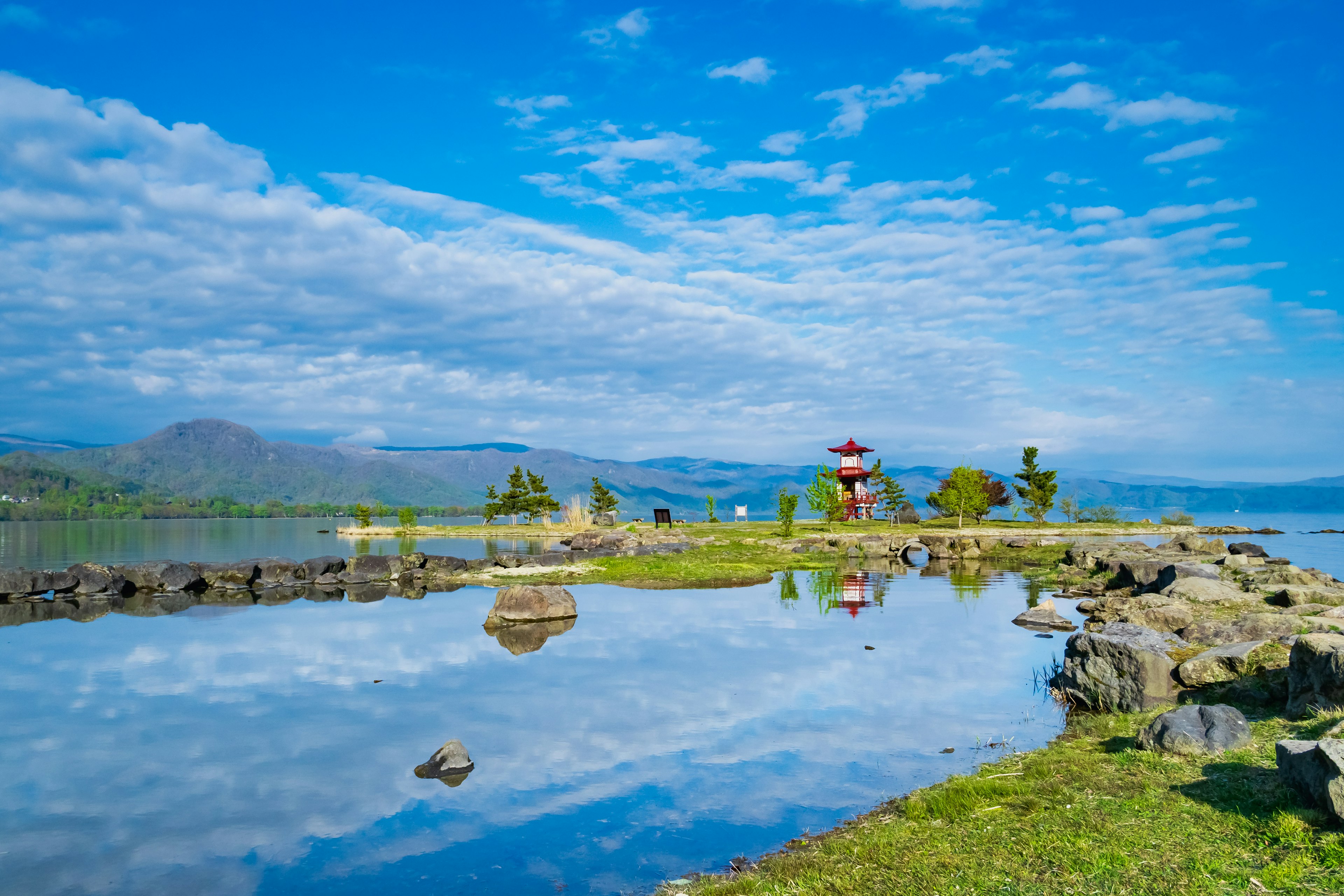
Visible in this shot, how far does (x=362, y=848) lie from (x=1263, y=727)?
Result: 10.1 meters

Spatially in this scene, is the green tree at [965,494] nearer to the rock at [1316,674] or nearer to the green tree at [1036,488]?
the green tree at [1036,488]

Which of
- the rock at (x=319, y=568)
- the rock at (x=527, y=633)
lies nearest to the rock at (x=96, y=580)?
the rock at (x=319, y=568)

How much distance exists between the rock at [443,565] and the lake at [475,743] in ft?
48.4

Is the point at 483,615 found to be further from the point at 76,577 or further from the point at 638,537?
the point at 638,537

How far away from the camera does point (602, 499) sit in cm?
7606

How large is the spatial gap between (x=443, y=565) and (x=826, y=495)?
34.2m

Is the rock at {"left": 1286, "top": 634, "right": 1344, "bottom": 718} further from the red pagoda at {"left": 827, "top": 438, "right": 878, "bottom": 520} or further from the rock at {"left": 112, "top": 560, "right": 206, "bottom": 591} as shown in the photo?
the red pagoda at {"left": 827, "top": 438, "right": 878, "bottom": 520}

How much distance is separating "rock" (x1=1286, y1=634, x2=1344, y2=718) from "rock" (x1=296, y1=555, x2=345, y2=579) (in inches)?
1317

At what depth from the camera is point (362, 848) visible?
25.2 ft

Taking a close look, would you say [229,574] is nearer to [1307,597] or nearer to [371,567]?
[371,567]

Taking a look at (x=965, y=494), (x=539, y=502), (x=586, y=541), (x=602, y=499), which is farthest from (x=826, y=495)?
(x=539, y=502)

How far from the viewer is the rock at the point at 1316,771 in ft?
18.9

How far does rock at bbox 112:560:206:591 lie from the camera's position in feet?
101

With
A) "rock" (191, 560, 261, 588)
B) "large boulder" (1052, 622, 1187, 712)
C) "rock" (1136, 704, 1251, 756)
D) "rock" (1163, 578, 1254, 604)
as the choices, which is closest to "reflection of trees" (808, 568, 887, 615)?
"rock" (1163, 578, 1254, 604)
